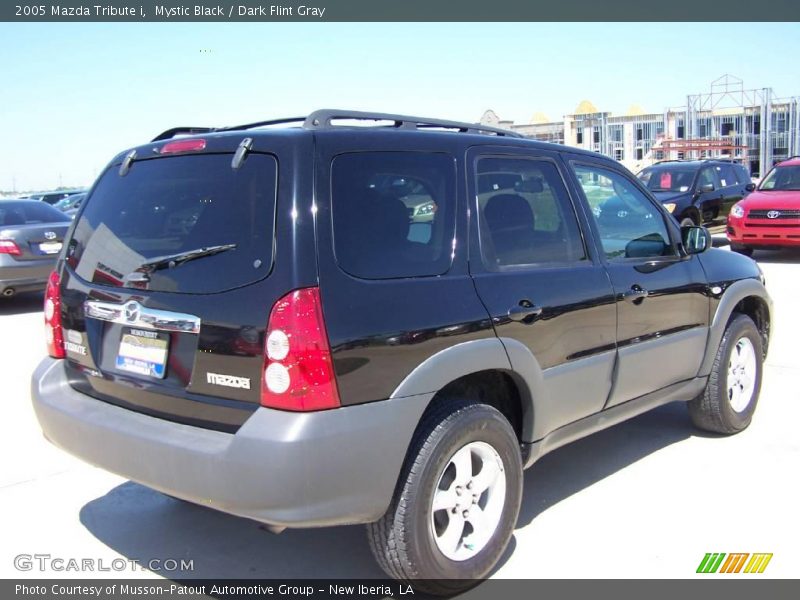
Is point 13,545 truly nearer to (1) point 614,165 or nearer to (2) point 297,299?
(2) point 297,299

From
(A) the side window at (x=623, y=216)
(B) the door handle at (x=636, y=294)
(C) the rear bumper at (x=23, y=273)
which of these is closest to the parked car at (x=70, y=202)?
(C) the rear bumper at (x=23, y=273)

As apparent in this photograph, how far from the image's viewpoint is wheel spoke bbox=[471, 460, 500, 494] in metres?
3.21

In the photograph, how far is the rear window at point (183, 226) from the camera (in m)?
2.83

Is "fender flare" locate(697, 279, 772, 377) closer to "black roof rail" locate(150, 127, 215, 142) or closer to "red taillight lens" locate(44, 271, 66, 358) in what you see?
"black roof rail" locate(150, 127, 215, 142)

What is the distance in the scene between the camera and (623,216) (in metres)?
4.48

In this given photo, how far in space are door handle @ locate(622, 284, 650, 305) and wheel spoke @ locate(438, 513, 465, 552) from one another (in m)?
1.58

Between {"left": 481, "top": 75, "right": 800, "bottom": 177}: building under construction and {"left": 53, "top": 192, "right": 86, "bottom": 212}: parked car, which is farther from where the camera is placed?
{"left": 481, "top": 75, "right": 800, "bottom": 177}: building under construction

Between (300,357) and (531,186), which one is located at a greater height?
(531,186)

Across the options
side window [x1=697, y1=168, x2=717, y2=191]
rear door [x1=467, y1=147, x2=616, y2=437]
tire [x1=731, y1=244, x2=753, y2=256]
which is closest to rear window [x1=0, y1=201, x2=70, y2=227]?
rear door [x1=467, y1=147, x2=616, y2=437]

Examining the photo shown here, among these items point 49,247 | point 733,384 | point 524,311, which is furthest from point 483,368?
point 49,247

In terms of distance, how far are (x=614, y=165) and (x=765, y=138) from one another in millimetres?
34950

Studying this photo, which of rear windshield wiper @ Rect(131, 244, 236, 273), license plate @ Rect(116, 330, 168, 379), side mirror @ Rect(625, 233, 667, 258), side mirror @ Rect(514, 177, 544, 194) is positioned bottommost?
license plate @ Rect(116, 330, 168, 379)

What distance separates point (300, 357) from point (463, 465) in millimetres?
907

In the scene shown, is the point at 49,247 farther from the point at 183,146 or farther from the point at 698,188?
the point at 698,188
